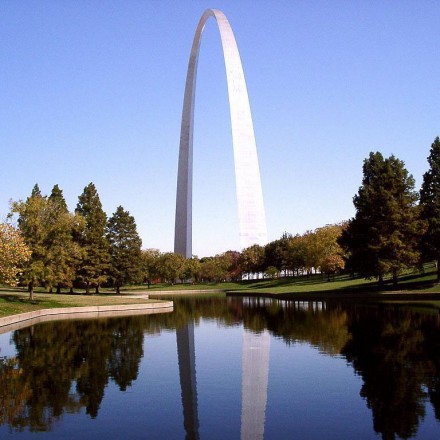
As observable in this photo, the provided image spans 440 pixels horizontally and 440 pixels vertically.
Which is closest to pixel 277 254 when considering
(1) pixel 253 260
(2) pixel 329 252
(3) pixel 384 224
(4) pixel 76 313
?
(1) pixel 253 260

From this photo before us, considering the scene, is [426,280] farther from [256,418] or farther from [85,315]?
[256,418]

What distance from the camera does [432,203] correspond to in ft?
155

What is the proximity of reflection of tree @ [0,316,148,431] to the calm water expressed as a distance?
0.03 meters

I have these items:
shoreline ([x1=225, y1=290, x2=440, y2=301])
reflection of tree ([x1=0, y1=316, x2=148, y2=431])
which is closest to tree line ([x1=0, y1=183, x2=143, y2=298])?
reflection of tree ([x1=0, y1=316, x2=148, y2=431])

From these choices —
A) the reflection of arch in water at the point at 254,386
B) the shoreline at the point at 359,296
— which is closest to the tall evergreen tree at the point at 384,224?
the shoreline at the point at 359,296

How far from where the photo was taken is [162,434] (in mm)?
9359

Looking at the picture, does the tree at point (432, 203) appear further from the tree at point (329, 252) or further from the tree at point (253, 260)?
the tree at point (253, 260)

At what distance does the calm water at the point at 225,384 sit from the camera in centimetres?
968

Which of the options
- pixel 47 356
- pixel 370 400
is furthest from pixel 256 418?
pixel 47 356

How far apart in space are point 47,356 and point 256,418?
9.23 meters

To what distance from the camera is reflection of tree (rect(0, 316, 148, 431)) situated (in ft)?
35.7

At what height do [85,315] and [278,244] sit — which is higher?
[278,244]

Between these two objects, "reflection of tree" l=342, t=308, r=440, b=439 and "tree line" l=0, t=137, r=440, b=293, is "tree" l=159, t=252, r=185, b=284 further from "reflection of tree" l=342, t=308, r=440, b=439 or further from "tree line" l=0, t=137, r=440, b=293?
"reflection of tree" l=342, t=308, r=440, b=439

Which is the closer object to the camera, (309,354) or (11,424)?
(11,424)
